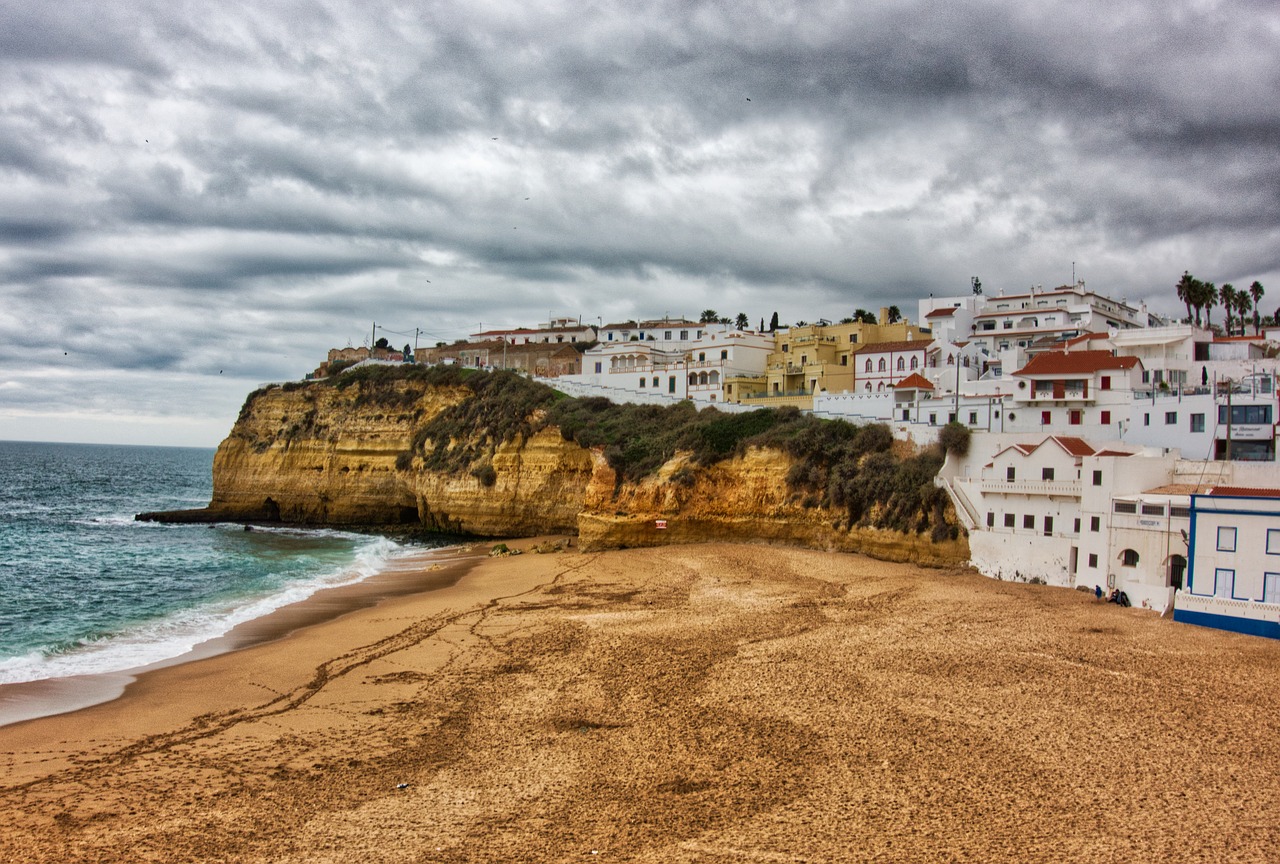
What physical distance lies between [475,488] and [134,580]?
18159mm

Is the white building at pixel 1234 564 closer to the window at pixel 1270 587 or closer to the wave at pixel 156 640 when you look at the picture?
the window at pixel 1270 587

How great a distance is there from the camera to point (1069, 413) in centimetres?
3575

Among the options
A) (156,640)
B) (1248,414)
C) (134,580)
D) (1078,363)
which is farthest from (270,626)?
(1248,414)

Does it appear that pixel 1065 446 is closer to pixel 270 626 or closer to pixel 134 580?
pixel 270 626

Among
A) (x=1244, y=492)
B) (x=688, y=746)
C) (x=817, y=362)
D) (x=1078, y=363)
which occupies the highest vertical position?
(x=817, y=362)

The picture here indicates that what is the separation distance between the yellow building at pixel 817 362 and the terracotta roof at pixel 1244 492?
28.8 m

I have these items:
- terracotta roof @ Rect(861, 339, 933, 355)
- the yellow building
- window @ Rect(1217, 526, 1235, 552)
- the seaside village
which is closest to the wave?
the seaside village

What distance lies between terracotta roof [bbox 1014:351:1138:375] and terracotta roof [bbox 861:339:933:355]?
1298 cm

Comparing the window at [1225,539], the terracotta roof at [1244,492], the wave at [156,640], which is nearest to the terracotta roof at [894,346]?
the terracotta roof at [1244,492]

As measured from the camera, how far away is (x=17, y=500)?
7231 cm

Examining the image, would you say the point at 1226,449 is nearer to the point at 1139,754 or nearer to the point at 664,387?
the point at 1139,754

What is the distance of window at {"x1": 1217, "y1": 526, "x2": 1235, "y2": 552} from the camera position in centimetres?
2162

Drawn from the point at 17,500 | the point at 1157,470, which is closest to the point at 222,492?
the point at 17,500

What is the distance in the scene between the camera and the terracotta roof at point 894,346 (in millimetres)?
50406
